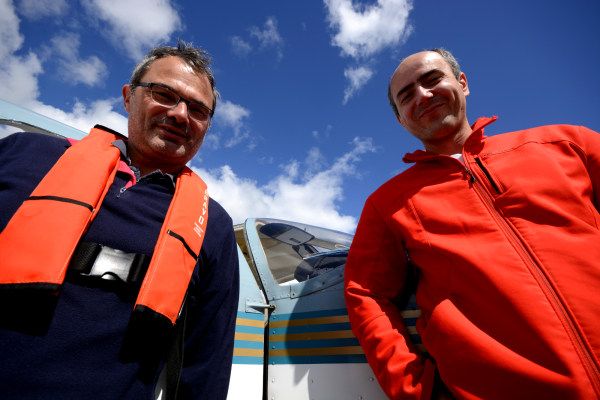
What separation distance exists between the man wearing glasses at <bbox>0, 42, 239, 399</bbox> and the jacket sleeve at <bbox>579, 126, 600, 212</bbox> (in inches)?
70.7

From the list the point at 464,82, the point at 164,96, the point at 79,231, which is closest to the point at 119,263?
the point at 79,231

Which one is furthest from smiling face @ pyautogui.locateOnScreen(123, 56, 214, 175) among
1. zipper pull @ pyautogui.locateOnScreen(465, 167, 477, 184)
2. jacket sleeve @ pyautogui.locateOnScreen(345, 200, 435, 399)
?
zipper pull @ pyautogui.locateOnScreen(465, 167, 477, 184)

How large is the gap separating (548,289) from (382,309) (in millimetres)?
679

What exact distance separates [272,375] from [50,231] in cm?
168

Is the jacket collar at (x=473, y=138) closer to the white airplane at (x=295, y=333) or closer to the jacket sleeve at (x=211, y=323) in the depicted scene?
the white airplane at (x=295, y=333)

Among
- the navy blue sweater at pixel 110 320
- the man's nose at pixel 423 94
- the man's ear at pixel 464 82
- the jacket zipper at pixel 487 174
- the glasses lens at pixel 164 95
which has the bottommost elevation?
the navy blue sweater at pixel 110 320

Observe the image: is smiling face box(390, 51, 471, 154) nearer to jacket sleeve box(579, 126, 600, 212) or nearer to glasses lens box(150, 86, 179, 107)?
jacket sleeve box(579, 126, 600, 212)

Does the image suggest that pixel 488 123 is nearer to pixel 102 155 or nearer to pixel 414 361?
pixel 414 361

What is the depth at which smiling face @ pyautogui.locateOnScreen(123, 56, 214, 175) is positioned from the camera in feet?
5.41

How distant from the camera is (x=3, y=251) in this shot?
97 centimetres

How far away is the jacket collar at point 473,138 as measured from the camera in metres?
1.62

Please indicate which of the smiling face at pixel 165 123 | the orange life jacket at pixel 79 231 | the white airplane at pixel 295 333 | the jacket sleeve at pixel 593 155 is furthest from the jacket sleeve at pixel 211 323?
the jacket sleeve at pixel 593 155

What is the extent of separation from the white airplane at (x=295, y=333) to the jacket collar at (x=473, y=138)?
2.62 feet

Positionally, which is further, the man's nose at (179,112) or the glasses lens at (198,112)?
the glasses lens at (198,112)
